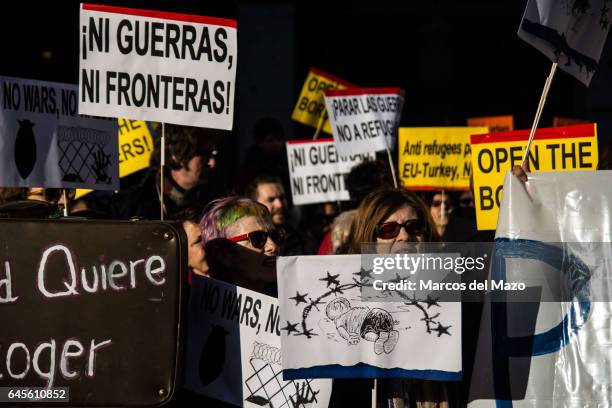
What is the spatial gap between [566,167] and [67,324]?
→ 2.19 meters

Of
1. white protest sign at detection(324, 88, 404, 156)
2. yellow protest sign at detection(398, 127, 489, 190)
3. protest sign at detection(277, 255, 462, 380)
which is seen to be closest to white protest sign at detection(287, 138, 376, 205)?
yellow protest sign at detection(398, 127, 489, 190)

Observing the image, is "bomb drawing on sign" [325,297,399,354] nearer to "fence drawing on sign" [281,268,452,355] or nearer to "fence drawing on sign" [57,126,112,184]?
"fence drawing on sign" [281,268,452,355]

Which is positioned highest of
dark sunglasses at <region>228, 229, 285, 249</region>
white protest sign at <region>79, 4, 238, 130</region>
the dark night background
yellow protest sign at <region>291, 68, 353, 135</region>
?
the dark night background

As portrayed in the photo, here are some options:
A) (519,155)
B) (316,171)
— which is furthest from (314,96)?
(519,155)

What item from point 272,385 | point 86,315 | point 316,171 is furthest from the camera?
point 316,171

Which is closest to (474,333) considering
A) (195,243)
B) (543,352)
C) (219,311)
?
(543,352)

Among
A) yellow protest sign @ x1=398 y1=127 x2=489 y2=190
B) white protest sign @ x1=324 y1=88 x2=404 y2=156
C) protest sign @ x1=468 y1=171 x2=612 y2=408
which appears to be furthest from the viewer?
yellow protest sign @ x1=398 y1=127 x2=489 y2=190

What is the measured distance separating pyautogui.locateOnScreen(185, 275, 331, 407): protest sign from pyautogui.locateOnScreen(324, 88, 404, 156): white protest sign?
159 inches

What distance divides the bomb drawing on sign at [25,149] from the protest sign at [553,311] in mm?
2281

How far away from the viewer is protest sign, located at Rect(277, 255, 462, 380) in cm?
322

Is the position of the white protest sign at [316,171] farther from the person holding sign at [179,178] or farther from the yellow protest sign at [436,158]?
the person holding sign at [179,178]

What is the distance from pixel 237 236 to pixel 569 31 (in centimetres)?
154

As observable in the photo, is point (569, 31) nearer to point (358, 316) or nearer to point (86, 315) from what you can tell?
point (358, 316)

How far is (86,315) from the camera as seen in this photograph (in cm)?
299
